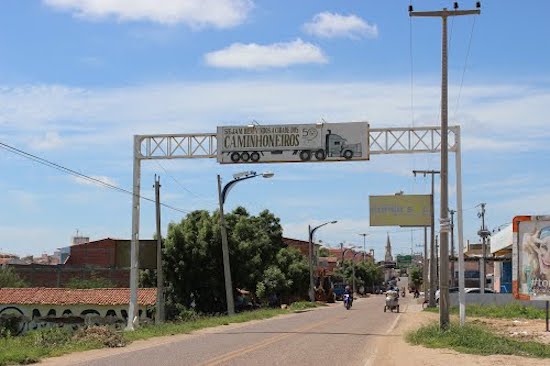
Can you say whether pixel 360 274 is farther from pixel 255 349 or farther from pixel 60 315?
pixel 255 349

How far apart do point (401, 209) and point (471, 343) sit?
125 ft

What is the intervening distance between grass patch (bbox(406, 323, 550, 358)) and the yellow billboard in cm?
3403

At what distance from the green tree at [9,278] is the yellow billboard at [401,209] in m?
31.5

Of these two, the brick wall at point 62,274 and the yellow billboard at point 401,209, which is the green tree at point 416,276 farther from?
the yellow billboard at point 401,209

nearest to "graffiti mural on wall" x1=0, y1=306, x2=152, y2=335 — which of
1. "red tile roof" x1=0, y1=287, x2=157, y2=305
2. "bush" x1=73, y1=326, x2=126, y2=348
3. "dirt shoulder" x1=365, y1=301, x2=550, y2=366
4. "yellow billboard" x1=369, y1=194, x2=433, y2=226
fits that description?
"red tile roof" x1=0, y1=287, x2=157, y2=305

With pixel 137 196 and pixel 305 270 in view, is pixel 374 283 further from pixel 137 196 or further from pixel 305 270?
pixel 137 196

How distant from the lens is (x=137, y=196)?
30453 millimetres

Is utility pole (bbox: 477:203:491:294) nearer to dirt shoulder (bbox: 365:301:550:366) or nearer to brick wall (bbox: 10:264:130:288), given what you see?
brick wall (bbox: 10:264:130:288)

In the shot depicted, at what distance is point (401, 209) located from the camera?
5744 centimetres

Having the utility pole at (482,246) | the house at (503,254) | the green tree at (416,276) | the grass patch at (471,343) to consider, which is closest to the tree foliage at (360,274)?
the green tree at (416,276)

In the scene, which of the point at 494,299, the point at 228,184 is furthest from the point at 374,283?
the point at 228,184

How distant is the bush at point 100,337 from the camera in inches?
789

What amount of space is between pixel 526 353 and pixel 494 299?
3578 centimetres

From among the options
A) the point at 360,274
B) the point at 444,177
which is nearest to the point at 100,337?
the point at 444,177
